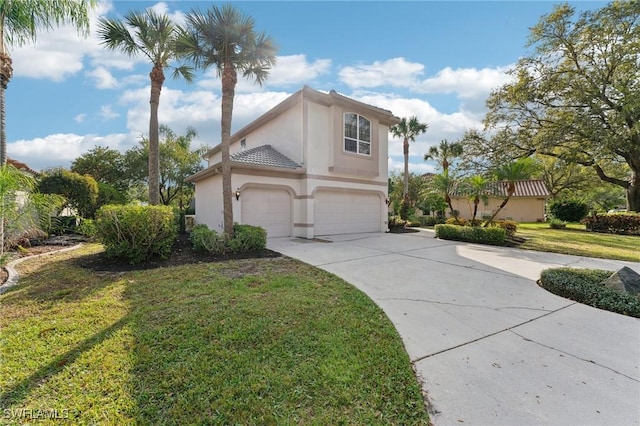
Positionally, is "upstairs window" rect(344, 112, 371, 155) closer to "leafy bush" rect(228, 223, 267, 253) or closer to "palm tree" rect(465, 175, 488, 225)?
"palm tree" rect(465, 175, 488, 225)

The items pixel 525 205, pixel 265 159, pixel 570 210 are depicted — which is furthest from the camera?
pixel 525 205

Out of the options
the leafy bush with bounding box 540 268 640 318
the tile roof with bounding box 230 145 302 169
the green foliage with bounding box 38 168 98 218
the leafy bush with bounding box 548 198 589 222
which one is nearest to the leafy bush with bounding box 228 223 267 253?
the tile roof with bounding box 230 145 302 169

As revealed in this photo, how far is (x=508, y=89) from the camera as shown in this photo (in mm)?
19531

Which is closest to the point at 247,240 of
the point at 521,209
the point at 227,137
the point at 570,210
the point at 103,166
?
the point at 227,137

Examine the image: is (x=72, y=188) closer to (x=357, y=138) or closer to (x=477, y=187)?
(x=357, y=138)

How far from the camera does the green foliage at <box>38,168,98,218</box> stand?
498 inches

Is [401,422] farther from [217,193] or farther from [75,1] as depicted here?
[217,193]

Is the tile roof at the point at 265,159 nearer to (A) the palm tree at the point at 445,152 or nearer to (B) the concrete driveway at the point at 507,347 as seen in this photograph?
(B) the concrete driveway at the point at 507,347

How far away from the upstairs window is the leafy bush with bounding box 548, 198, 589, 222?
18.4 m

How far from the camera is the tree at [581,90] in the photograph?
15953 millimetres

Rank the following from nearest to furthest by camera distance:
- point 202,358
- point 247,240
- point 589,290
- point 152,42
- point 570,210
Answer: point 202,358 → point 589,290 → point 247,240 → point 152,42 → point 570,210

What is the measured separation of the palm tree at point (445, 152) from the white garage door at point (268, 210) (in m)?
16.9

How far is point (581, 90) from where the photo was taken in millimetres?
17047

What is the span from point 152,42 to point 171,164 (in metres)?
17.0
